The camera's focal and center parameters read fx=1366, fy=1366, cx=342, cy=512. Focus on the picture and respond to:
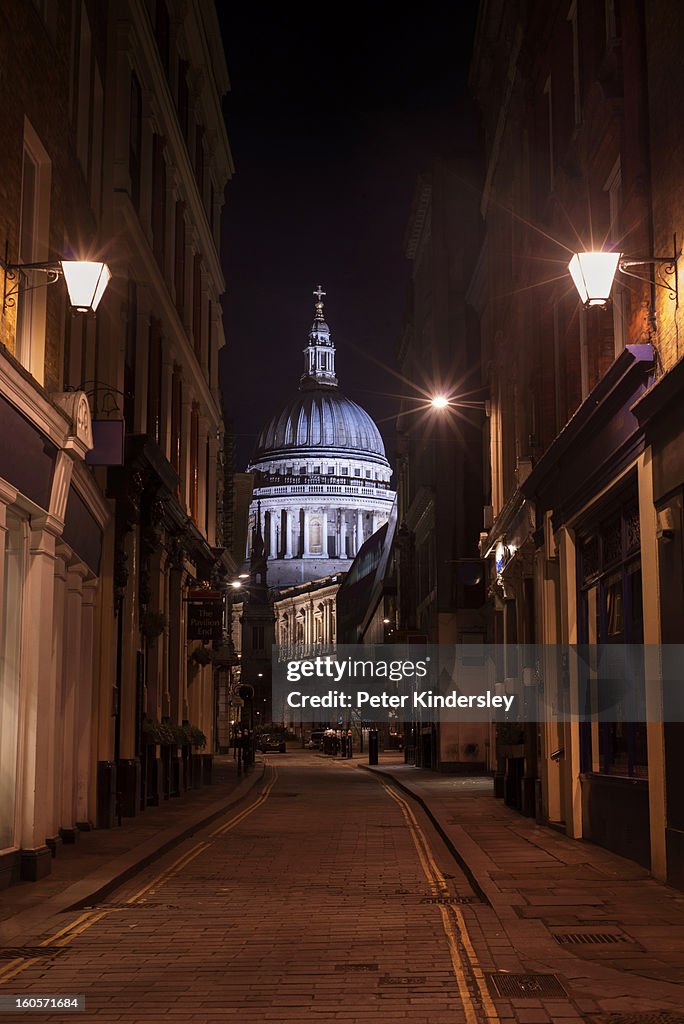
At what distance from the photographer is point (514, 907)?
12.7m

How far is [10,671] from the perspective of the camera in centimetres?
1488

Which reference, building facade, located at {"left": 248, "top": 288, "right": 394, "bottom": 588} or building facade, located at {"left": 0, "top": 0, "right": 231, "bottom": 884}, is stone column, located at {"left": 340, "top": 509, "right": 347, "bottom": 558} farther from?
building facade, located at {"left": 0, "top": 0, "right": 231, "bottom": 884}

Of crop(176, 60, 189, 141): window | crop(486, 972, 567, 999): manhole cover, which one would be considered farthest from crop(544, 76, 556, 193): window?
crop(486, 972, 567, 999): manhole cover

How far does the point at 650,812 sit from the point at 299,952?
5.71 metres

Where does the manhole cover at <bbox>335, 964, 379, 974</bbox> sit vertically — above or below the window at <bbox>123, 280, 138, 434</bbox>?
below

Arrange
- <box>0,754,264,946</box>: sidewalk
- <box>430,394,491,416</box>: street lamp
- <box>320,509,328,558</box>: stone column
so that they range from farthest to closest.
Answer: <box>320,509,328,558</box>: stone column, <box>430,394,491,416</box>: street lamp, <box>0,754,264,946</box>: sidewalk

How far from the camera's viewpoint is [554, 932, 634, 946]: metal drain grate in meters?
10.9

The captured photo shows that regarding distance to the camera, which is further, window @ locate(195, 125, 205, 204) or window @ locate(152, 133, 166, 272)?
window @ locate(195, 125, 205, 204)

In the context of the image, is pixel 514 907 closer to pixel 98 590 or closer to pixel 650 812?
pixel 650 812

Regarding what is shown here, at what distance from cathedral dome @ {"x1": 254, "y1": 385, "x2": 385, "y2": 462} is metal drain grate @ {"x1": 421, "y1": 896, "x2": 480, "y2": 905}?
576 feet

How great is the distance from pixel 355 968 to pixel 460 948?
1160 mm

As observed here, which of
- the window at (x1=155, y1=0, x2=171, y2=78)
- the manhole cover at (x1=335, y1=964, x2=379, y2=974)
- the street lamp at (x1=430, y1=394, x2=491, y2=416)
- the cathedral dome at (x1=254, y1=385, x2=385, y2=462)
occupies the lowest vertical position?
the manhole cover at (x1=335, y1=964, x2=379, y2=974)

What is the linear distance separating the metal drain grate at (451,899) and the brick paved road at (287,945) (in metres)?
0.06

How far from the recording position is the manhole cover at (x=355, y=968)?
388 inches
